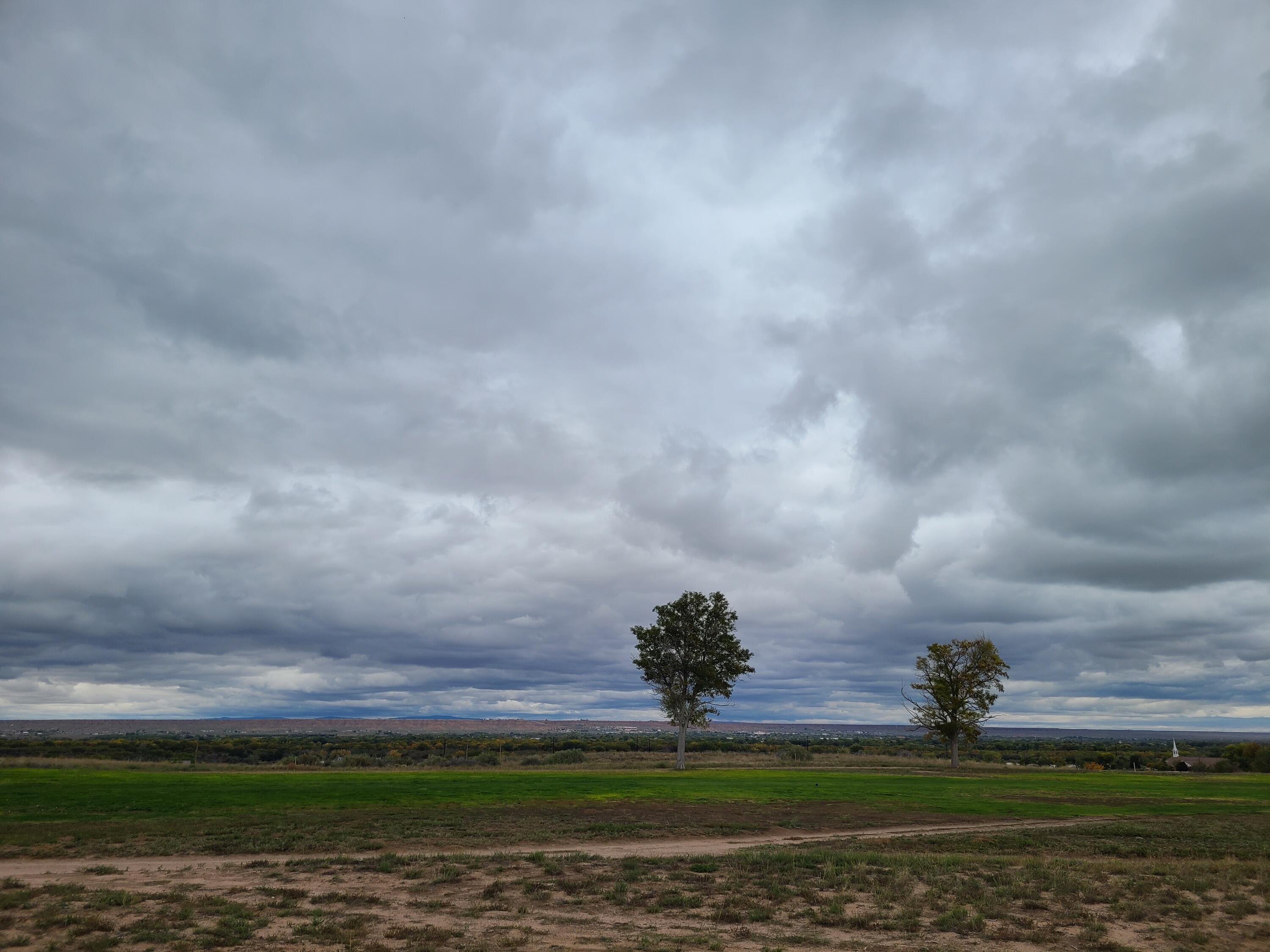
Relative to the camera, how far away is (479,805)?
1291 inches

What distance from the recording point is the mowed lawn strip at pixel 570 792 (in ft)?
104

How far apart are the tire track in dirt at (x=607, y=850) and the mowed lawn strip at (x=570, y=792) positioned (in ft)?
15.1

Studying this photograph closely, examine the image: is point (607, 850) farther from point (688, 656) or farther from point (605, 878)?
point (688, 656)

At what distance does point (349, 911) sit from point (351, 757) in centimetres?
6109

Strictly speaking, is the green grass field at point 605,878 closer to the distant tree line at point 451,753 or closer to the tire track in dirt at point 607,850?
the tire track in dirt at point 607,850

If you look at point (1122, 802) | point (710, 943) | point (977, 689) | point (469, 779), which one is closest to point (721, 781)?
point (469, 779)

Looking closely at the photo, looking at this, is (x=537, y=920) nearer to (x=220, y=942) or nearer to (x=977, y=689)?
(x=220, y=942)

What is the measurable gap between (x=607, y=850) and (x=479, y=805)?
12.2 meters

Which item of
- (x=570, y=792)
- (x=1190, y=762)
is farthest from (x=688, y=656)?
(x=1190, y=762)

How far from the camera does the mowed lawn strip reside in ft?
104

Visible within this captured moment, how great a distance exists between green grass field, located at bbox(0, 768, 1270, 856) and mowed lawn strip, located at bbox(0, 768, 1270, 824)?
0.64 ft

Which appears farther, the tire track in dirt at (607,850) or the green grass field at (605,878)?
the tire track in dirt at (607,850)

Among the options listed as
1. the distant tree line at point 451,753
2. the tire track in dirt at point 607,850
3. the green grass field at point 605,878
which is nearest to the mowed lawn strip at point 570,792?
the green grass field at point 605,878

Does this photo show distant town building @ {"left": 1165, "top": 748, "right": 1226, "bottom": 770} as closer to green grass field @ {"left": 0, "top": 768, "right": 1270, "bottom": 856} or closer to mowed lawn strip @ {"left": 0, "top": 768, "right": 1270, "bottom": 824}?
mowed lawn strip @ {"left": 0, "top": 768, "right": 1270, "bottom": 824}
